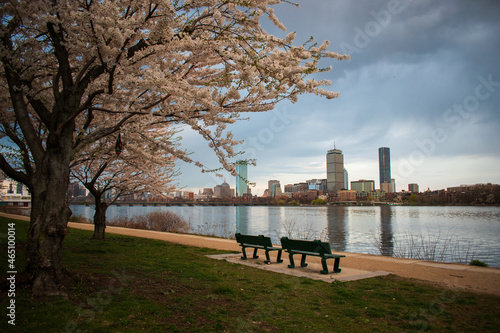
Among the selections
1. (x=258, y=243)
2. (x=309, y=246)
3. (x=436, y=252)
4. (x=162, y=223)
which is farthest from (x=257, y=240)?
(x=162, y=223)

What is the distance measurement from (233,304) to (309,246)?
357 centimetres

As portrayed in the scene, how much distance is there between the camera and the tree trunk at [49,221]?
5379 mm

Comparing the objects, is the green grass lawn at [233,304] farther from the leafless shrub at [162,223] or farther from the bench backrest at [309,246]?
the leafless shrub at [162,223]

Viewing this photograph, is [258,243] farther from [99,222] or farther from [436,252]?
[436,252]

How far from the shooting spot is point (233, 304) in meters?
5.57

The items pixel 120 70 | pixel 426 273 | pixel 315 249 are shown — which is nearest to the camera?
pixel 120 70

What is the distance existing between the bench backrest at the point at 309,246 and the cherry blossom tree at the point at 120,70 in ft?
10.7

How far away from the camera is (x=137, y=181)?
51.8 ft

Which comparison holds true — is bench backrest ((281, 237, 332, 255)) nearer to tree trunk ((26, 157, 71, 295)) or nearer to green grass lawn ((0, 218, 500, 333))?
green grass lawn ((0, 218, 500, 333))

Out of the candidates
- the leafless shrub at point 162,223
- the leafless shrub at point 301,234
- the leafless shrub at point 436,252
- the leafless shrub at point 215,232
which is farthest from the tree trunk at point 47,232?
the leafless shrub at point 162,223

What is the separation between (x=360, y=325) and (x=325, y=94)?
414 cm

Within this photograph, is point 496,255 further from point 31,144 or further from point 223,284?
point 31,144

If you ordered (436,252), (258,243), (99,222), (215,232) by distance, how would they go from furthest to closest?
(215,232), (436,252), (99,222), (258,243)

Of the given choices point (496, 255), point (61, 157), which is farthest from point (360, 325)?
point (496, 255)
